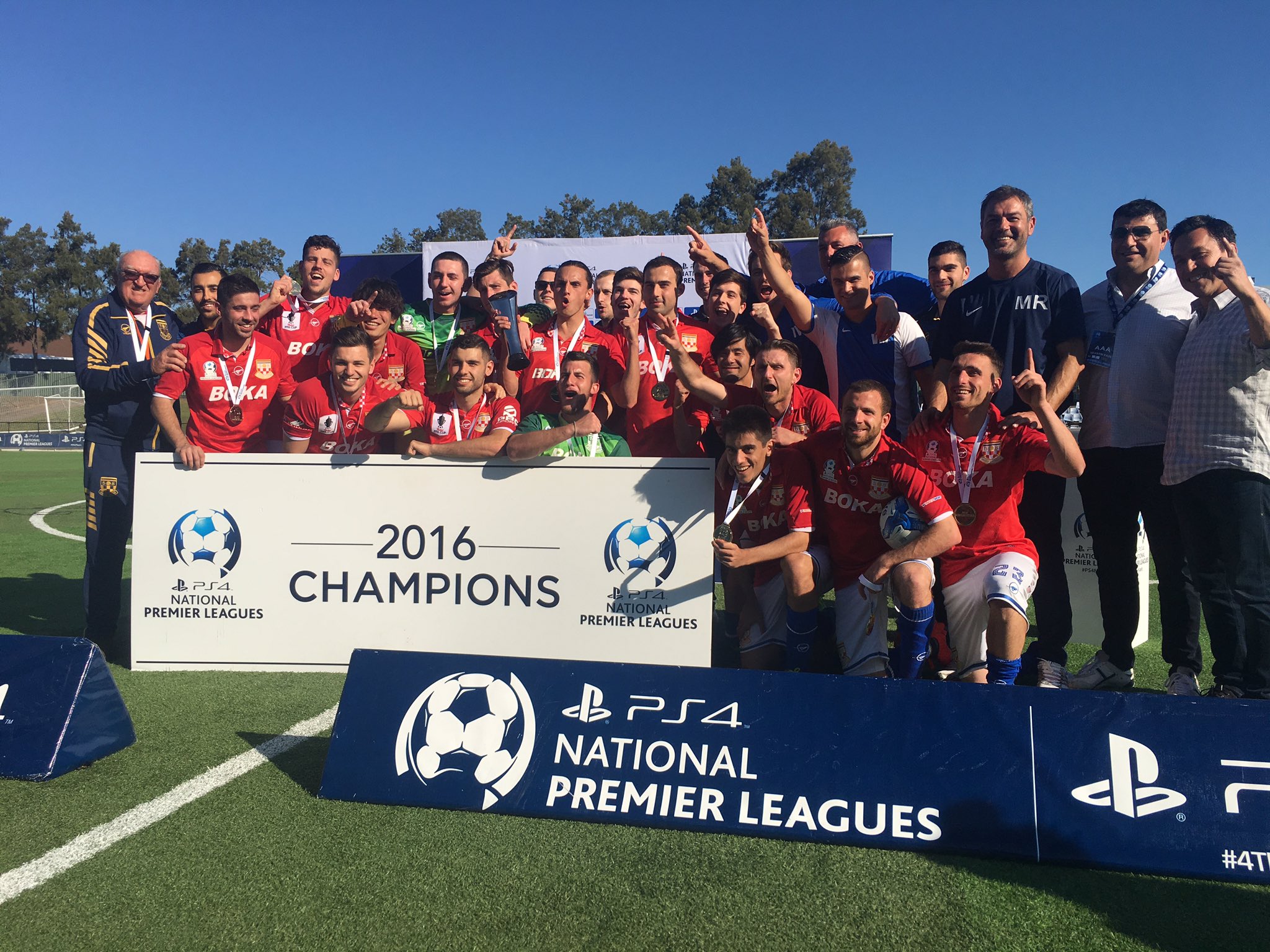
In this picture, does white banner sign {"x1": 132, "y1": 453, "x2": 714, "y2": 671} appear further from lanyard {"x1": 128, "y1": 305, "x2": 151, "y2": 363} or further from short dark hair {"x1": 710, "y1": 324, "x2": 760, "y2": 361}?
lanyard {"x1": 128, "y1": 305, "x2": 151, "y2": 363}

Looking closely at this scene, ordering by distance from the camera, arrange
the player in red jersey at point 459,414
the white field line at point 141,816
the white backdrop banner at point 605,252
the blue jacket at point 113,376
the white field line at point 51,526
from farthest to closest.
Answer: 1. the white backdrop banner at point 605,252
2. the white field line at point 51,526
3. the blue jacket at point 113,376
4. the player in red jersey at point 459,414
5. the white field line at point 141,816

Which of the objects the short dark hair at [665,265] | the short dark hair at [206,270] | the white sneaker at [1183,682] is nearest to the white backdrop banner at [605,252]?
the short dark hair at [206,270]

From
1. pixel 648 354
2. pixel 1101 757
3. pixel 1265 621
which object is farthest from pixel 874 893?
pixel 648 354

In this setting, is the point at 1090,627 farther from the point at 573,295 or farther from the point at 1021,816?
the point at 573,295

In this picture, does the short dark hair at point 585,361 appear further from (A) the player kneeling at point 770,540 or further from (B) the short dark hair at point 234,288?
(B) the short dark hair at point 234,288

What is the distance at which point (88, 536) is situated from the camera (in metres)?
5.66

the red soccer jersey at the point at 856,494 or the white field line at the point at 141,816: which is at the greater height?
the red soccer jersey at the point at 856,494

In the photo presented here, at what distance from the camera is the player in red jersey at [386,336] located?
235 inches

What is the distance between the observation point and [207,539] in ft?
17.4

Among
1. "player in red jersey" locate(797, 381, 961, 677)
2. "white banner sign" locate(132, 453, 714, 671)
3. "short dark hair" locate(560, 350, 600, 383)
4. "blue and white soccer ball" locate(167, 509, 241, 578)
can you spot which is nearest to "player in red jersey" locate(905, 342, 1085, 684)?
"player in red jersey" locate(797, 381, 961, 677)

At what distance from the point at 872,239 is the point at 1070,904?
10927mm

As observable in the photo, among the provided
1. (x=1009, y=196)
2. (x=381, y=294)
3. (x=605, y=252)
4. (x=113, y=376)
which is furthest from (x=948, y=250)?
(x=605, y=252)

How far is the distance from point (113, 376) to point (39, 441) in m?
29.3

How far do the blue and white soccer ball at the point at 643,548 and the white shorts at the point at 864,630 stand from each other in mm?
969
